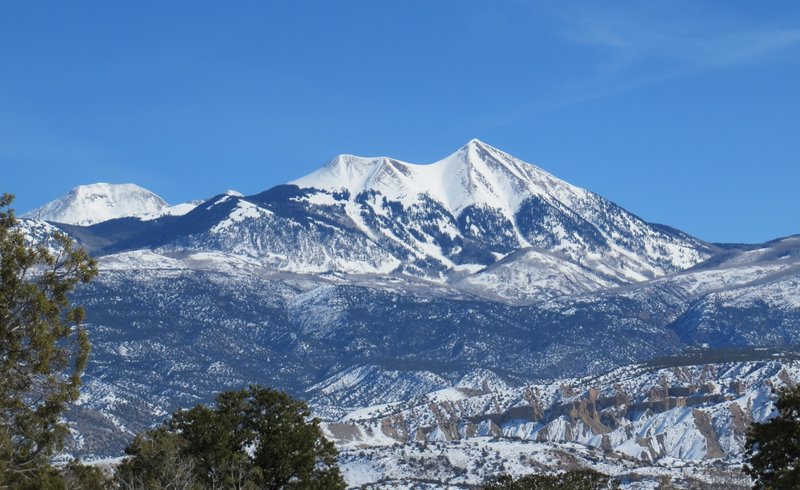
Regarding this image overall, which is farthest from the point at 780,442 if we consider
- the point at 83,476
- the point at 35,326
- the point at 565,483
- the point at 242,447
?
the point at 565,483

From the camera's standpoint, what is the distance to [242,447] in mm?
86375

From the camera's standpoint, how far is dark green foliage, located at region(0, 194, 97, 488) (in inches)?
1891

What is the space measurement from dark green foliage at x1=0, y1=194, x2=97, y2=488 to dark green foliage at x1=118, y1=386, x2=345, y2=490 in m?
32.4

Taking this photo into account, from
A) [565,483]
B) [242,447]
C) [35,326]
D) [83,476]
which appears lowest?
[565,483]

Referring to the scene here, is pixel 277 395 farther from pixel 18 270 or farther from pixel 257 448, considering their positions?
pixel 18 270

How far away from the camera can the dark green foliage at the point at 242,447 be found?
8356cm

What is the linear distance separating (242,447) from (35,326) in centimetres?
3940

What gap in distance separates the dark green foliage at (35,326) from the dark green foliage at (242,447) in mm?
32391

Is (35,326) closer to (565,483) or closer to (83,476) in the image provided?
(83,476)

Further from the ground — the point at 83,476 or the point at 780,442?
the point at 83,476

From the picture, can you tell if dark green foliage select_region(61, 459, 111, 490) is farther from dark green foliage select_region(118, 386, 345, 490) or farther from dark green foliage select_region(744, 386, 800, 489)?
dark green foliage select_region(744, 386, 800, 489)

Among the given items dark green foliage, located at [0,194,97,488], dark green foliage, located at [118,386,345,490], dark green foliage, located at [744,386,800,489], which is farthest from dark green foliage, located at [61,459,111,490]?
dark green foliage, located at [744,386,800,489]

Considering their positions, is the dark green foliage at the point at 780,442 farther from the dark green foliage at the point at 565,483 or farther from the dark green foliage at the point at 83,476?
the dark green foliage at the point at 565,483

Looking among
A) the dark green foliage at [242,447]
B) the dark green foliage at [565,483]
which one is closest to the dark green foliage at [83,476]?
the dark green foliage at [242,447]
